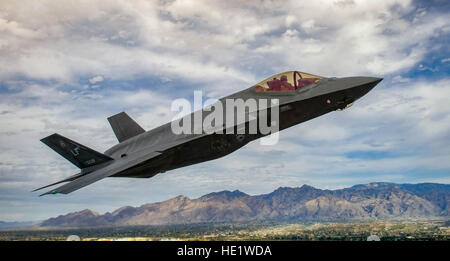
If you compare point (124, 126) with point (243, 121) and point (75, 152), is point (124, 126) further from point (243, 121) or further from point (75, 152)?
point (243, 121)

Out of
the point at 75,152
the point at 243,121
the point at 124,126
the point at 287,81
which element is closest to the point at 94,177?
the point at 75,152

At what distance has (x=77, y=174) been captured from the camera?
1566 centimetres

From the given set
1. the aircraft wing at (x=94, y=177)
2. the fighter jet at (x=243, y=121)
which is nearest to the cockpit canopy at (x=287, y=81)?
the fighter jet at (x=243, y=121)

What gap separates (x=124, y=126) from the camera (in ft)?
62.1

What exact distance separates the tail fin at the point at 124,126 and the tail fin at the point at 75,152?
9.56 feet

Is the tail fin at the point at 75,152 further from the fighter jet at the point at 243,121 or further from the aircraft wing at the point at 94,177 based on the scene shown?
the aircraft wing at the point at 94,177

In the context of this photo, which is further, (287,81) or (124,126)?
(124,126)

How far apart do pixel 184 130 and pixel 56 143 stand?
264 inches

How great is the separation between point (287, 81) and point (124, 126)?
10019 millimetres

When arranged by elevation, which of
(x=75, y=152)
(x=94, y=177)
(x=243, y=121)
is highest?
(x=243, y=121)

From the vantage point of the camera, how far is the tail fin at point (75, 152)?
15664mm

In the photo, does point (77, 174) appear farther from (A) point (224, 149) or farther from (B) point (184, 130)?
(A) point (224, 149)
